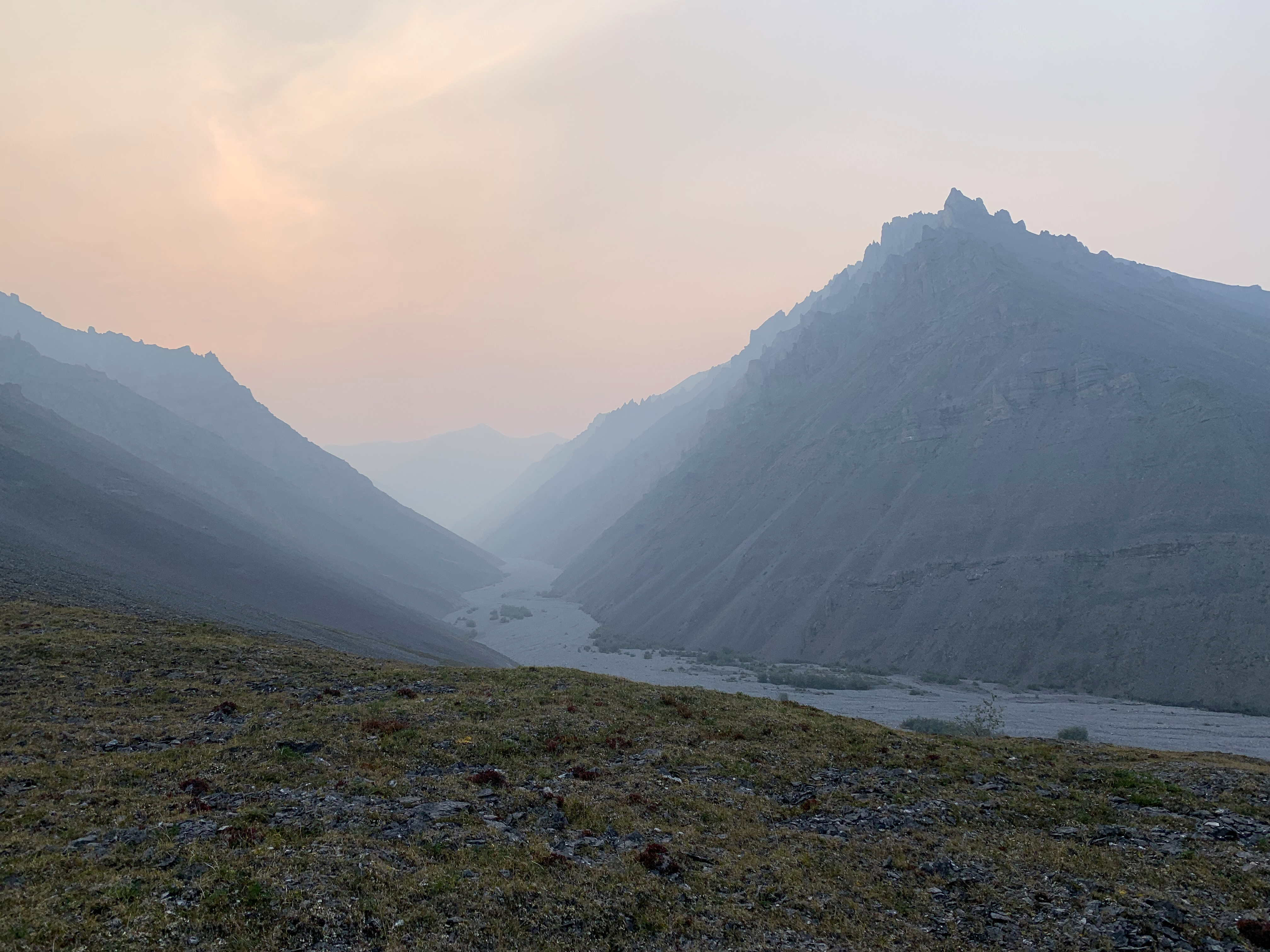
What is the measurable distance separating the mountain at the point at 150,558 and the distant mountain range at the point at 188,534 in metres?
0.28

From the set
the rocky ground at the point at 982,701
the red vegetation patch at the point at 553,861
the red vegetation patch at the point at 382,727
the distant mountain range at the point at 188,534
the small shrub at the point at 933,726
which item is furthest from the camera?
the distant mountain range at the point at 188,534

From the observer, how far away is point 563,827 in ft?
52.7

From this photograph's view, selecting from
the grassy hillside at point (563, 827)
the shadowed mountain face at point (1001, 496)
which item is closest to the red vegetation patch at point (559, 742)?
the grassy hillside at point (563, 827)

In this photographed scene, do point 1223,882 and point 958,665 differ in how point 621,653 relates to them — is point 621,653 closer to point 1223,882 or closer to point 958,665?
point 958,665

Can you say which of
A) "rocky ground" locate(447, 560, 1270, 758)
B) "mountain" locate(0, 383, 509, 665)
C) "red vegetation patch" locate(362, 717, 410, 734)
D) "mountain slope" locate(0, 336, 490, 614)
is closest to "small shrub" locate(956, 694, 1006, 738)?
"rocky ground" locate(447, 560, 1270, 758)

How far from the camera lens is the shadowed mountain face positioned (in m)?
72.6

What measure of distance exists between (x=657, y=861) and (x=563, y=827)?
3068mm

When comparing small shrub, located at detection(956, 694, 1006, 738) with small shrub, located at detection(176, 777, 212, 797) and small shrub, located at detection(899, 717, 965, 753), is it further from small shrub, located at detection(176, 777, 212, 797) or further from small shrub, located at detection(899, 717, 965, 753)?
small shrub, located at detection(176, 777, 212, 797)

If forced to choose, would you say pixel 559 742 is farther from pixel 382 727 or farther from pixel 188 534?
pixel 188 534

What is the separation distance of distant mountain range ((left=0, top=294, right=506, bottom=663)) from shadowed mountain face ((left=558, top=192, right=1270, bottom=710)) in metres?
50.2

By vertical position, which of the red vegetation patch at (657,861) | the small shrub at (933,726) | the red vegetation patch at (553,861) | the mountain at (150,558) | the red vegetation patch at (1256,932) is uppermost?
the red vegetation patch at (1256,932)

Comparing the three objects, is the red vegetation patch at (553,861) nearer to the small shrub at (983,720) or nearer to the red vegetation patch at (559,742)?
the red vegetation patch at (559,742)

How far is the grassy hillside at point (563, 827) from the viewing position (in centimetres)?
1139

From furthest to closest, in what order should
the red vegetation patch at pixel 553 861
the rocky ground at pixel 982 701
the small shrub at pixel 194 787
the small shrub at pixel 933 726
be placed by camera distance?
the rocky ground at pixel 982 701 < the small shrub at pixel 933 726 < the small shrub at pixel 194 787 < the red vegetation patch at pixel 553 861
